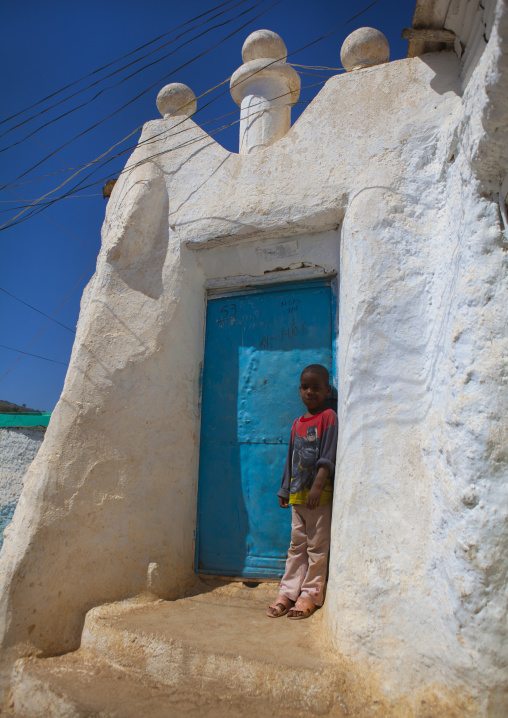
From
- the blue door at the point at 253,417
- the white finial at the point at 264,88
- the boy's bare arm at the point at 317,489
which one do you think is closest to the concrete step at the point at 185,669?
the blue door at the point at 253,417

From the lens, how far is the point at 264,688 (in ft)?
7.76

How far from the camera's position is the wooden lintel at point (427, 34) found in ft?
10.5

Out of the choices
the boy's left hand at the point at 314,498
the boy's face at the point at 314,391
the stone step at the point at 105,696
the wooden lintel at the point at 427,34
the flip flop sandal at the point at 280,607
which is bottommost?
the stone step at the point at 105,696

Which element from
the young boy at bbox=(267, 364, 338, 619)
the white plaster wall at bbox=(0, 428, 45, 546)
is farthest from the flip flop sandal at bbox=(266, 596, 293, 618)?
the white plaster wall at bbox=(0, 428, 45, 546)

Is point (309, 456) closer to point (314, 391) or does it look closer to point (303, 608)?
point (314, 391)

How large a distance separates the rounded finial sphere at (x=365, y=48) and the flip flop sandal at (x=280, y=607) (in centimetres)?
422

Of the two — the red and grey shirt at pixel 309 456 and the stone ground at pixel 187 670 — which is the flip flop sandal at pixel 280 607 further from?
the red and grey shirt at pixel 309 456

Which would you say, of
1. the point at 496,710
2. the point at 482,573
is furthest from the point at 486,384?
the point at 496,710

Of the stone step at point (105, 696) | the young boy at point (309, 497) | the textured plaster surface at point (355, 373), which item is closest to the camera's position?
the textured plaster surface at point (355, 373)

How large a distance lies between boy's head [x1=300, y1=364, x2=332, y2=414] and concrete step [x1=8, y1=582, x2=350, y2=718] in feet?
4.36

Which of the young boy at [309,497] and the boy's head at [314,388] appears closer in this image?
the young boy at [309,497]

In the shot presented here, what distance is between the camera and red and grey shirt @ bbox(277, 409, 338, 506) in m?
3.20

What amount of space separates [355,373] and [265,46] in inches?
146

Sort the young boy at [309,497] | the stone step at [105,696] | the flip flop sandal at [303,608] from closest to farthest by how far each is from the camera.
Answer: the stone step at [105,696] < the flip flop sandal at [303,608] < the young boy at [309,497]
